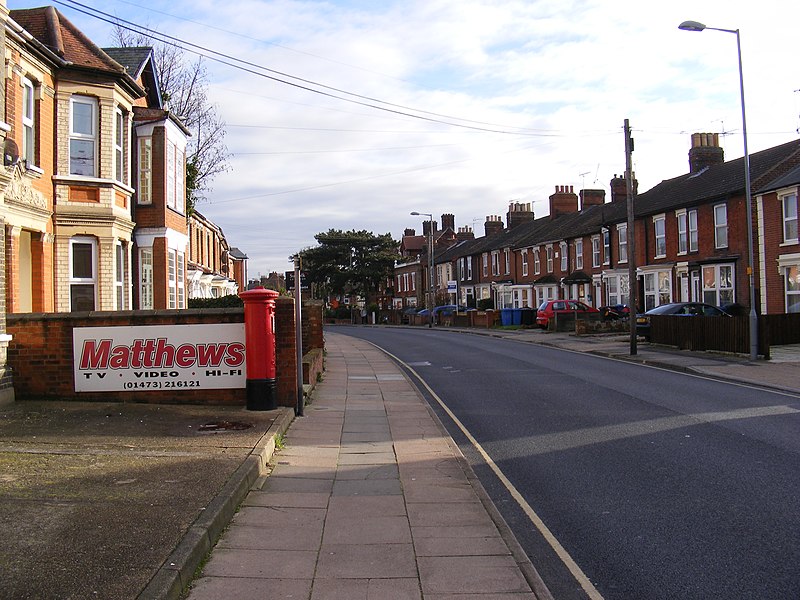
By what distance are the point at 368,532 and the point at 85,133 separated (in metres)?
13.2

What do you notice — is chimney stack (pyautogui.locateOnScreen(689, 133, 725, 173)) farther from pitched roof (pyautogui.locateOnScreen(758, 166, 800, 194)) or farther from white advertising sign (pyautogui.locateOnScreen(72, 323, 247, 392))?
A: white advertising sign (pyautogui.locateOnScreen(72, 323, 247, 392))

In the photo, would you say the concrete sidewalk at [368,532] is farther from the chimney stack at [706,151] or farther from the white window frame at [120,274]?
the chimney stack at [706,151]

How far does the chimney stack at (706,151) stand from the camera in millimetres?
38344

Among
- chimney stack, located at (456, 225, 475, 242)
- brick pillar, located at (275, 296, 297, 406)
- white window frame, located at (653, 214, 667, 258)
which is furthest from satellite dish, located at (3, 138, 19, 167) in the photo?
chimney stack, located at (456, 225, 475, 242)

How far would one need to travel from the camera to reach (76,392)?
1095cm

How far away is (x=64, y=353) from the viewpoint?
10.9 m

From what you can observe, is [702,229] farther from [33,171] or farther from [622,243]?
[33,171]

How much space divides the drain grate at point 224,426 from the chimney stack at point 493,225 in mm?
60261

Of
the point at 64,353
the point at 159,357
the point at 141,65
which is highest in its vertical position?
the point at 141,65

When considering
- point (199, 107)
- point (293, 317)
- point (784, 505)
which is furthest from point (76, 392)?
point (199, 107)

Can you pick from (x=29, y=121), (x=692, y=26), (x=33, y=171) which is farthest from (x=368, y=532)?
(x=692, y=26)

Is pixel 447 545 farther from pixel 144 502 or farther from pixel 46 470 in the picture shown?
pixel 46 470

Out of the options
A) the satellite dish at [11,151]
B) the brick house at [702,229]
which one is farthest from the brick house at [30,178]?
the brick house at [702,229]

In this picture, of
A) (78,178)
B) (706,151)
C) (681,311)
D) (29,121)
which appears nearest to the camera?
(29,121)
